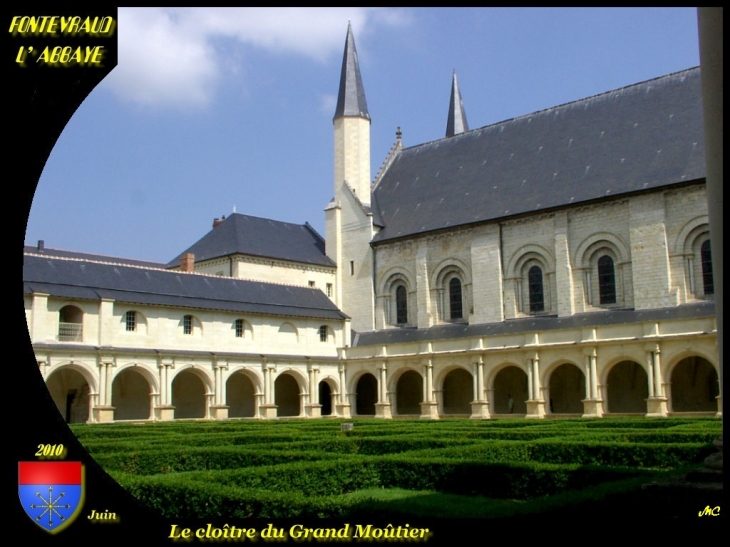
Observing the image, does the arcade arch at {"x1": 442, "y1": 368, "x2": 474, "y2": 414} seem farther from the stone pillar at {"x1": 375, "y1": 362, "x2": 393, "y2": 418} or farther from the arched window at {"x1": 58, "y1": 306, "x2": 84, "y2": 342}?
the arched window at {"x1": 58, "y1": 306, "x2": 84, "y2": 342}

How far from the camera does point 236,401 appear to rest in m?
39.4

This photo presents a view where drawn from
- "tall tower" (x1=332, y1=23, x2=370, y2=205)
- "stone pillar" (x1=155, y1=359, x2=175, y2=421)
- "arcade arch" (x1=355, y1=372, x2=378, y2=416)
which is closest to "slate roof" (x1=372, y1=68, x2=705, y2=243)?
"tall tower" (x1=332, y1=23, x2=370, y2=205)

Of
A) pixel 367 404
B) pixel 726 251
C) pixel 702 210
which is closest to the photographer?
pixel 726 251

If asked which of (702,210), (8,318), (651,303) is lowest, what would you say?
(8,318)

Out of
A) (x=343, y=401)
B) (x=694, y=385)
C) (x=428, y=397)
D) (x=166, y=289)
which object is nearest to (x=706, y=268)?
(x=694, y=385)

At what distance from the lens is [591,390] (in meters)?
30.8

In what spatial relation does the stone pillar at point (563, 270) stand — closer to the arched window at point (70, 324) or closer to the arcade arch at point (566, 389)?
the arcade arch at point (566, 389)

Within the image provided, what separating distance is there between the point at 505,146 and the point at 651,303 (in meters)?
12.6

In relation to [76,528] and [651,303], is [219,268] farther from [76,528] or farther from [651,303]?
[76,528]

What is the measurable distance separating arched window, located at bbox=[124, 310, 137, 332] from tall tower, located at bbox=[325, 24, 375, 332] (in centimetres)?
1340

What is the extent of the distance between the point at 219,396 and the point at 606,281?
694 inches

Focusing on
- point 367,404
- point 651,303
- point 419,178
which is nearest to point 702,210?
point 651,303

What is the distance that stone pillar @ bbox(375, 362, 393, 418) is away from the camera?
37688mm

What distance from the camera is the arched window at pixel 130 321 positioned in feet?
108
